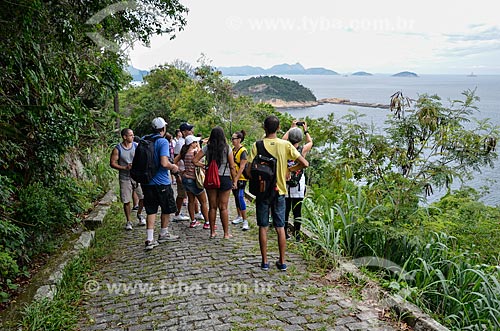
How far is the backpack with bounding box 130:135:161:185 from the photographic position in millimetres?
5129

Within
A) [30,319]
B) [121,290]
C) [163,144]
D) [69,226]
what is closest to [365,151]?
[163,144]

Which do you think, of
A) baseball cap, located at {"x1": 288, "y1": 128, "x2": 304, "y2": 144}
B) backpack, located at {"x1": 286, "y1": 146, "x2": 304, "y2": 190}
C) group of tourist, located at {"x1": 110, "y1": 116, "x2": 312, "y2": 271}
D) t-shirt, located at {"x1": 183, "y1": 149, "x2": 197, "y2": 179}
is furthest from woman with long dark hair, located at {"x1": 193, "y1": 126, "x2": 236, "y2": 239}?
baseball cap, located at {"x1": 288, "y1": 128, "x2": 304, "y2": 144}

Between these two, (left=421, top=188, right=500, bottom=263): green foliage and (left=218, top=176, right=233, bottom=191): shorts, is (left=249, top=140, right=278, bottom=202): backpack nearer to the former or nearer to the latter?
(left=218, top=176, right=233, bottom=191): shorts

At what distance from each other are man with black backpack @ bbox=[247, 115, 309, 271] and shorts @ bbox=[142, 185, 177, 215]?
4.83 ft

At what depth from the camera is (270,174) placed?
4398mm

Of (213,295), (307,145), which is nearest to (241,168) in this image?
(307,145)

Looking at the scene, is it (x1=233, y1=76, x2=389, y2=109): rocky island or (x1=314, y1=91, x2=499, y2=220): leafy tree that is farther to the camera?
(x1=233, y1=76, x2=389, y2=109): rocky island

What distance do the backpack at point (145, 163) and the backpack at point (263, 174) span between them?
5.00ft

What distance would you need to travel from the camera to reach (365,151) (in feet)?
17.1

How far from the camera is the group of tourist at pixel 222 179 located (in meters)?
4.50

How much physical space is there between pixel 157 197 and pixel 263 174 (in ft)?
5.80

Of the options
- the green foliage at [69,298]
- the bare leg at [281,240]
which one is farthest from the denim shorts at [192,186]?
the bare leg at [281,240]

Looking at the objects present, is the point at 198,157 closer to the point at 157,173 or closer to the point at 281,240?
the point at 157,173

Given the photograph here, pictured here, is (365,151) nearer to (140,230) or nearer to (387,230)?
(387,230)
